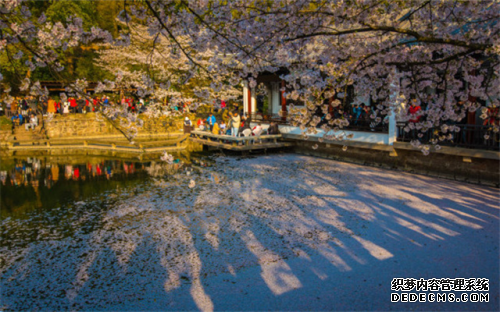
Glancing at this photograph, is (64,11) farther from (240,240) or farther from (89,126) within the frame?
(240,240)

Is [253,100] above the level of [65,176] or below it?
above

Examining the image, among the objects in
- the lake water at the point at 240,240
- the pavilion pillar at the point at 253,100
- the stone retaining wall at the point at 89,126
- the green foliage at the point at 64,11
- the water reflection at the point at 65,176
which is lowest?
the lake water at the point at 240,240

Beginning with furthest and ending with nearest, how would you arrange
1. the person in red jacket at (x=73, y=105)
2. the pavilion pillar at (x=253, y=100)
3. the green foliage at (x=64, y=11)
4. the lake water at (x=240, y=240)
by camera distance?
the person in red jacket at (x=73, y=105)
the green foliage at (x=64, y=11)
the pavilion pillar at (x=253, y=100)
the lake water at (x=240, y=240)

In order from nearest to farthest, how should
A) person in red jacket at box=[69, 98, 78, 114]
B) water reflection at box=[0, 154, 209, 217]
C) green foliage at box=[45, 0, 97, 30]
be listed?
water reflection at box=[0, 154, 209, 217] → green foliage at box=[45, 0, 97, 30] → person in red jacket at box=[69, 98, 78, 114]

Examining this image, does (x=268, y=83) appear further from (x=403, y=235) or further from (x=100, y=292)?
(x=100, y=292)

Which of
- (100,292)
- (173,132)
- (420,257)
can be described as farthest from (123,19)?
(173,132)

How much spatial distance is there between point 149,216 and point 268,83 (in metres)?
18.6

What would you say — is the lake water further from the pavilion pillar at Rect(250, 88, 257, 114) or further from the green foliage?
the green foliage

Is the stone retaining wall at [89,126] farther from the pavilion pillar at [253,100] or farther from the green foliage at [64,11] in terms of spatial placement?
the pavilion pillar at [253,100]

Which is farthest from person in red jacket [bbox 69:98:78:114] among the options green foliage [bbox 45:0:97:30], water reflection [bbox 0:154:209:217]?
water reflection [bbox 0:154:209:217]

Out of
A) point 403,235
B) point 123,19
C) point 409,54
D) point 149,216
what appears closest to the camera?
point 123,19

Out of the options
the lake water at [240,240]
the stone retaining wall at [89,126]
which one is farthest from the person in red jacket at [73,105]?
the lake water at [240,240]

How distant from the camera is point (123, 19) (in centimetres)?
464

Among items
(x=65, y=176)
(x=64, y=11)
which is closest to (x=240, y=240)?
(x=65, y=176)
